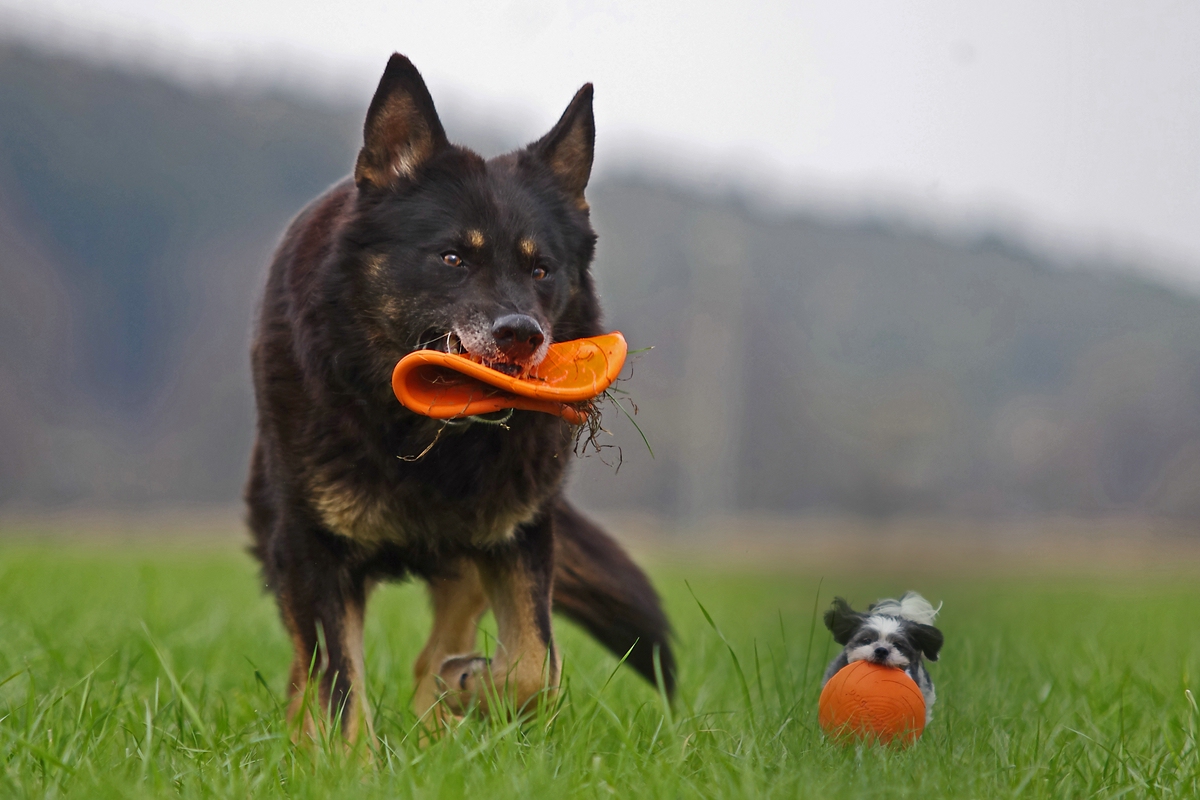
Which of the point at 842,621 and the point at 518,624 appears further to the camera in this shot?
the point at 518,624

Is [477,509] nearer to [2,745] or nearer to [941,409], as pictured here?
[2,745]

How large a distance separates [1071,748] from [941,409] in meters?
17.3

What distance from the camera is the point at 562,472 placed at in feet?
12.6

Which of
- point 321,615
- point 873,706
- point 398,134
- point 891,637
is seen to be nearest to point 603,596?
point 321,615

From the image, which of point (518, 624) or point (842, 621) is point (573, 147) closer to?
point (518, 624)

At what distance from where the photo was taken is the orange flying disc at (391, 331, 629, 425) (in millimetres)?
3135

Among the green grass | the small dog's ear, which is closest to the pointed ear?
the green grass

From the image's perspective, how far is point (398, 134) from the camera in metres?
3.61

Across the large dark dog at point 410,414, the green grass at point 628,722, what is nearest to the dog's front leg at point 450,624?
the green grass at point 628,722

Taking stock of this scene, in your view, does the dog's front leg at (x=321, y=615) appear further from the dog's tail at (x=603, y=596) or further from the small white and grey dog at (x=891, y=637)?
the small white and grey dog at (x=891, y=637)

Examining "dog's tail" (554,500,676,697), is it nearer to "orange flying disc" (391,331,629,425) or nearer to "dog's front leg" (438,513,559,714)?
"dog's front leg" (438,513,559,714)

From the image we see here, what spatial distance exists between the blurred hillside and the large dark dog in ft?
42.7

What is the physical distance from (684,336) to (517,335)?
1891cm

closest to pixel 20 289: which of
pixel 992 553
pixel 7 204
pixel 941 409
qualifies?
pixel 7 204
